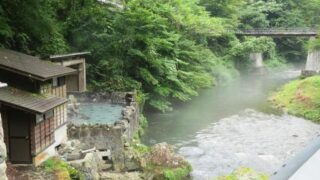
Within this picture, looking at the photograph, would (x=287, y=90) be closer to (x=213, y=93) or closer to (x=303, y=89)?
(x=303, y=89)

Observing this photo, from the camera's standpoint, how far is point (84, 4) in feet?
105

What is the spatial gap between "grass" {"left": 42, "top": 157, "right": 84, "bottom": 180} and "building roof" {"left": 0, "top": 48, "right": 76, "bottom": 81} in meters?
3.03

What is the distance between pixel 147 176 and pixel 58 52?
1240 cm

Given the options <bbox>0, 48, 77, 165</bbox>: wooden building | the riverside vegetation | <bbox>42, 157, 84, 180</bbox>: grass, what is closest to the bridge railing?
the riverside vegetation

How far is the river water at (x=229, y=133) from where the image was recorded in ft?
68.7

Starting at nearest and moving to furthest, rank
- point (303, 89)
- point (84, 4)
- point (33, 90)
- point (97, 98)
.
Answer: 1. point (33, 90)
2. point (97, 98)
3. point (84, 4)
4. point (303, 89)

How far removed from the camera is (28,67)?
15773 millimetres

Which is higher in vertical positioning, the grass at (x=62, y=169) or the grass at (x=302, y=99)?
the grass at (x=62, y=169)

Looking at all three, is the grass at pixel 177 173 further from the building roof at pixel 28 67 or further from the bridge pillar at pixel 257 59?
the bridge pillar at pixel 257 59

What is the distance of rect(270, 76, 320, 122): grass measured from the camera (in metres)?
33.2

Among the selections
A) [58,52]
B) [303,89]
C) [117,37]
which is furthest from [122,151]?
[303,89]

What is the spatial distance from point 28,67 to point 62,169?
4202 millimetres

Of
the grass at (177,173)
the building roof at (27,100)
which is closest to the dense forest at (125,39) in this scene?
the building roof at (27,100)

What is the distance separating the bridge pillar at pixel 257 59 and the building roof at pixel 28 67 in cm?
4045
